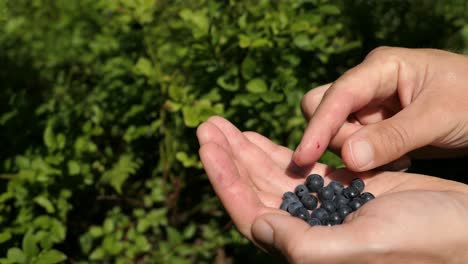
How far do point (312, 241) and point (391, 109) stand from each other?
107 centimetres

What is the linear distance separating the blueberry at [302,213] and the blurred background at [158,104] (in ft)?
1.38

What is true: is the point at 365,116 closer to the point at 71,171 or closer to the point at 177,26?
the point at 177,26

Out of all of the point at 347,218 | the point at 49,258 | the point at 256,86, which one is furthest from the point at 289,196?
the point at 49,258

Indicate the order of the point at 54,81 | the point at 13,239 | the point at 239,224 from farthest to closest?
the point at 54,81, the point at 13,239, the point at 239,224

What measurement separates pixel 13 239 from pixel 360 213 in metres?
1.46

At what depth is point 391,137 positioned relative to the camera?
1.65 m

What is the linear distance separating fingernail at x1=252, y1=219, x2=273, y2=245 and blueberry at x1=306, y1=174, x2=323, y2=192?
431 mm

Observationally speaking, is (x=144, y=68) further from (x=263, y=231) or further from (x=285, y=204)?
(x=263, y=231)

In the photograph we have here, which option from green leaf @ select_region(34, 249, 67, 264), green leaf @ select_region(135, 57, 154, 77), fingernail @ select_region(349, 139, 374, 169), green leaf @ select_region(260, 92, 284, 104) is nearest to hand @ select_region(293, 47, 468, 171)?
fingernail @ select_region(349, 139, 374, 169)

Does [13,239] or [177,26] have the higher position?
[177,26]

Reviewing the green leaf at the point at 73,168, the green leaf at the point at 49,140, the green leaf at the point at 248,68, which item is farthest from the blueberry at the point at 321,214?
the green leaf at the point at 49,140

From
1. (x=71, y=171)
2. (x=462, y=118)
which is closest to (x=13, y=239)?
(x=71, y=171)

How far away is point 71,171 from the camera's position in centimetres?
212

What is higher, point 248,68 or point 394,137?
point 248,68
